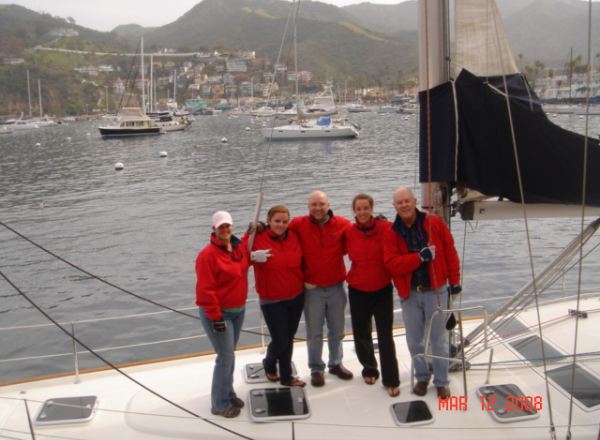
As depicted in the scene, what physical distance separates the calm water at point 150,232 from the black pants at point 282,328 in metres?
1.10

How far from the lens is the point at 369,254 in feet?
15.8

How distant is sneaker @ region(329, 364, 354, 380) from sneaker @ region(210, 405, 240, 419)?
1.01 meters

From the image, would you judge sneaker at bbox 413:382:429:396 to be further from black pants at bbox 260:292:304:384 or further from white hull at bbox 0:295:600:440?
black pants at bbox 260:292:304:384

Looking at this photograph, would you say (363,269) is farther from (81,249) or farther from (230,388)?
(81,249)

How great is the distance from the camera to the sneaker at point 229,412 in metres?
4.58

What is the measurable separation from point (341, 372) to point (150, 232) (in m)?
17.8

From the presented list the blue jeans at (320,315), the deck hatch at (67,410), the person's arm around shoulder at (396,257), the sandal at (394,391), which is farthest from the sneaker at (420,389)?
the deck hatch at (67,410)

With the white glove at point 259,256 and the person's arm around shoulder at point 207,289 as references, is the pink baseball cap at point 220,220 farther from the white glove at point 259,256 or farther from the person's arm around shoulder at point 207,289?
the white glove at point 259,256

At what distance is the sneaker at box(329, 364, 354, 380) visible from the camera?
17.0 ft

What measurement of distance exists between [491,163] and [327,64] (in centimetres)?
17734

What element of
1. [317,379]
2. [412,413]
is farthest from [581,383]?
[317,379]

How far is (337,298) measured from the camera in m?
5.07

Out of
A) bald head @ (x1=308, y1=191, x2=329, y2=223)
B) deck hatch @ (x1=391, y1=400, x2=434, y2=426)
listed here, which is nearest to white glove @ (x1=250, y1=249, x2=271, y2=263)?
bald head @ (x1=308, y1=191, x2=329, y2=223)

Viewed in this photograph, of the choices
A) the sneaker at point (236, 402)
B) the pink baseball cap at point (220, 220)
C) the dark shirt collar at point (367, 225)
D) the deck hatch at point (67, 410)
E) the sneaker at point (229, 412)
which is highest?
the pink baseball cap at point (220, 220)
